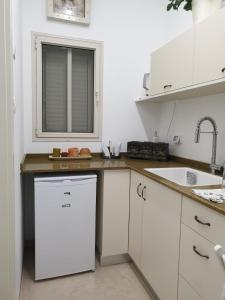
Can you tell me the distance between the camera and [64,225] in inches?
72.6

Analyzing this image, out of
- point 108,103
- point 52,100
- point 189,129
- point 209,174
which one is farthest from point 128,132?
point 209,174

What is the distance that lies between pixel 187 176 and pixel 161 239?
676mm

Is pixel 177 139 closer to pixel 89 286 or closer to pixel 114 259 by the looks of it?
pixel 114 259

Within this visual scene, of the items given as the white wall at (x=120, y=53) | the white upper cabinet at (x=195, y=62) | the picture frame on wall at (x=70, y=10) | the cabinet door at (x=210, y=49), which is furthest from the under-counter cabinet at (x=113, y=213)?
the picture frame on wall at (x=70, y=10)

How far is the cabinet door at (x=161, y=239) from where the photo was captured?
1351mm

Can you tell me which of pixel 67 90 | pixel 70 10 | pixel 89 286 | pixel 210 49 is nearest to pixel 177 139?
pixel 210 49

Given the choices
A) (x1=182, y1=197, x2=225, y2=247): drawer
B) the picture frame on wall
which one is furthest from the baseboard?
the picture frame on wall

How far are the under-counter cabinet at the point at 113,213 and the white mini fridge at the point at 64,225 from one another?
0.11 metres

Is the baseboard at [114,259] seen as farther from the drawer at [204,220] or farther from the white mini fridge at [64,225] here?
the drawer at [204,220]

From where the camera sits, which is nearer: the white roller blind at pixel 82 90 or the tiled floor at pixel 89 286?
the tiled floor at pixel 89 286

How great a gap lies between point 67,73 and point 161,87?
1000 mm

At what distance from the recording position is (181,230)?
1294mm

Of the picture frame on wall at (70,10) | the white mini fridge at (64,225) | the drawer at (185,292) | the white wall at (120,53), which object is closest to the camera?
the drawer at (185,292)

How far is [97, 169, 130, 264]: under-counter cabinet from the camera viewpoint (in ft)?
6.49
